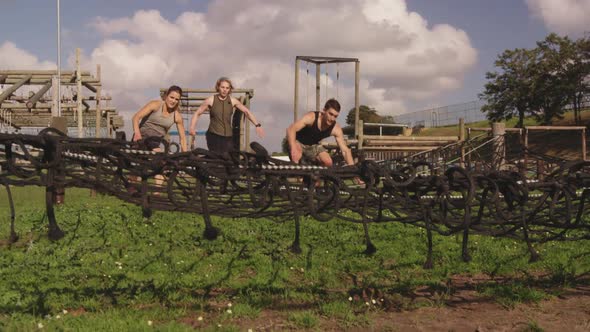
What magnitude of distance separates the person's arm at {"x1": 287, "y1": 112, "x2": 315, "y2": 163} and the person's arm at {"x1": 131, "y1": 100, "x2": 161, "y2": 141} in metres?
1.67

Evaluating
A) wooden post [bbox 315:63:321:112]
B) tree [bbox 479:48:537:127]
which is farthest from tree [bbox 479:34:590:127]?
wooden post [bbox 315:63:321:112]

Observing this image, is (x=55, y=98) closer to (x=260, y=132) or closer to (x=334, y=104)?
(x=260, y=132)

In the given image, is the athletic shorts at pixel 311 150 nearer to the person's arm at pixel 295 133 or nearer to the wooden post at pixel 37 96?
the person's arm at pixel 295 133

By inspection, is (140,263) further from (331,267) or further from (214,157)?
(214,157)

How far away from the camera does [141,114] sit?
6250 millimetres

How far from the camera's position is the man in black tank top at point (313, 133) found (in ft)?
18.1

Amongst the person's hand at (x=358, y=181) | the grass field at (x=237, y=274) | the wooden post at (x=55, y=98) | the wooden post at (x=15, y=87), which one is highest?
the wooden post at (x=15, y=87)

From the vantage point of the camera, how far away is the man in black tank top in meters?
5.52

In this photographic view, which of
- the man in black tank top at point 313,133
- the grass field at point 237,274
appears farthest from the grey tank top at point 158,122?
the man in black tank top at point 313,133

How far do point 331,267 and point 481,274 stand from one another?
1.35 m

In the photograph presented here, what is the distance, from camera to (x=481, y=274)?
4.97 m

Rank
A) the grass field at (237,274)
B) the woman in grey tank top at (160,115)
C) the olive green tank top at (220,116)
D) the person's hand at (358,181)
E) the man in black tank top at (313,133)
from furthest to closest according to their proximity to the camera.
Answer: the olive green tank top at (220,116) < the woman in grey tank top at (160,115) < the man in black tank top at (313,133) < the grass field at (237,274) < the person's hand at (358,181)

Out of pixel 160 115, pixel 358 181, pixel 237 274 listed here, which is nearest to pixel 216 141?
pixel 160 115

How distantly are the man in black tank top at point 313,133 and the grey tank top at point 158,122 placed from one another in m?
1.64
